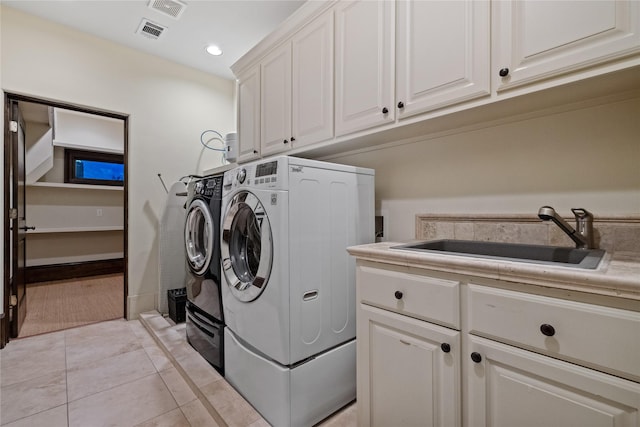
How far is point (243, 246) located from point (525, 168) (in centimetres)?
155

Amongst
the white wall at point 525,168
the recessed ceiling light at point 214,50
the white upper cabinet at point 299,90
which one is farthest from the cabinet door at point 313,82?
the recessed ceiling light at point 214,50

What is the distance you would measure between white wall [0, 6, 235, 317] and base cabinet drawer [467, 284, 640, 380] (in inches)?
120

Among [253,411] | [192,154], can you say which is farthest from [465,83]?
[192,154]

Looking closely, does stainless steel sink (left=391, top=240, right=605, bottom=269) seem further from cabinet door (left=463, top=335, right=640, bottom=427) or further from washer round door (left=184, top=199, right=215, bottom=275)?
washer round door (left=184, top=199, right=215, bottom=275)

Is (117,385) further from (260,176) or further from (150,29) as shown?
(150,29)

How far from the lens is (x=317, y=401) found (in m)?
1.42

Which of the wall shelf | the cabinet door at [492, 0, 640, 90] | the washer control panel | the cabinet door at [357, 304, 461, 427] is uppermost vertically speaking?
the cabinet door at [492, 0, 640, 90]

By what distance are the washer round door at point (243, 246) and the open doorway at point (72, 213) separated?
2095 mm

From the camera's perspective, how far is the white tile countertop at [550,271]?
0.66 meters

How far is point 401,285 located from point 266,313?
2.27ft

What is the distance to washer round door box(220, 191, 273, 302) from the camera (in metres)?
1.46

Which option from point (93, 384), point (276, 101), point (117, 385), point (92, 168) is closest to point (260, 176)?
point (276, 101)

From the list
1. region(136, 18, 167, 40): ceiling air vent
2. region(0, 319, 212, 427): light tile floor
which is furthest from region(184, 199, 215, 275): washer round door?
region(136, 18, 167, 40): ceiling air vent

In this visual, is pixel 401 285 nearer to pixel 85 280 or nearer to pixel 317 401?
pixel 317 401
